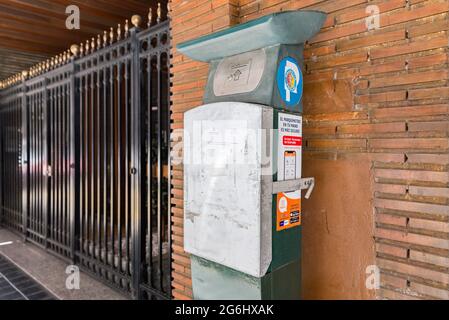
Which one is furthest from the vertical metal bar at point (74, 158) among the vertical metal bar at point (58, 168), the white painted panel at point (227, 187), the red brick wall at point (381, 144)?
the red brick wall at point (381, 144)

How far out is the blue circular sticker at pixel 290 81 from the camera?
1794 millimetres

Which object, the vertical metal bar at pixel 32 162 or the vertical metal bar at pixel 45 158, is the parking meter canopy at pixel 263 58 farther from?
the vertical metal bar at pixel 32 162

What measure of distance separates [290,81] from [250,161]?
1.76 ft

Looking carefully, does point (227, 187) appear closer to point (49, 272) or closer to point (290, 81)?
point (290, 81)

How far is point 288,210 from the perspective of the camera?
6.13 feet

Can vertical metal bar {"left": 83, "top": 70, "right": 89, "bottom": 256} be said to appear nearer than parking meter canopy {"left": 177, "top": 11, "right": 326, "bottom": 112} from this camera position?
No

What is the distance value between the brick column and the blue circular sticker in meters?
0.77

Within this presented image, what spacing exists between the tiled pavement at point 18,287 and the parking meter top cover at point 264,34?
315cm

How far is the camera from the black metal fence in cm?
335

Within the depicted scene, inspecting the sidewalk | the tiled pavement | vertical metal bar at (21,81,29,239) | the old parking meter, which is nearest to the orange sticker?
the old parking meter

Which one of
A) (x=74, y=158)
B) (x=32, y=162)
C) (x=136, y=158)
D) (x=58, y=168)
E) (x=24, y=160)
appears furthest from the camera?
(x=24, y=160)

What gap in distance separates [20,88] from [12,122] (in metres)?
0.88

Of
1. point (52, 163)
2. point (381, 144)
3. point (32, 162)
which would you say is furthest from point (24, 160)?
point (381, 144)

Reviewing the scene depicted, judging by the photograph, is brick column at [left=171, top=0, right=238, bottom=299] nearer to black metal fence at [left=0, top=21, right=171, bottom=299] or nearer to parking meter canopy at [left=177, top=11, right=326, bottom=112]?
black metal fence at [left=0, top=21, right=171, bottom=299]
